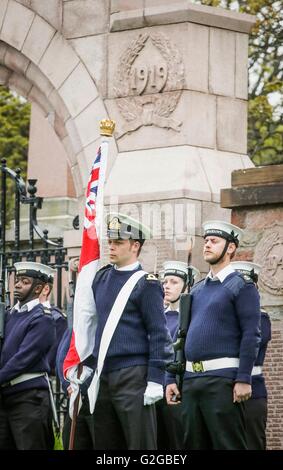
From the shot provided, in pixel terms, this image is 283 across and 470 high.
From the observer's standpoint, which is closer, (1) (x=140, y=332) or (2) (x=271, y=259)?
(1) (x=140, y=332)

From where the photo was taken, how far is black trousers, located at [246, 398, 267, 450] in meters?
12.4

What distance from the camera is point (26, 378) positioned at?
13.1 meters

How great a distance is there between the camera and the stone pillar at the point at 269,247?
47.0ft

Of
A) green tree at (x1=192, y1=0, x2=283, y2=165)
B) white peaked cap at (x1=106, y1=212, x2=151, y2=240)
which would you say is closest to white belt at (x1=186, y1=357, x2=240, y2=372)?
white peaked cap at (x1=106, y1=212, x2=151, y2=240)

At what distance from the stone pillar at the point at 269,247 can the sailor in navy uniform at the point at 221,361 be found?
2673 mm

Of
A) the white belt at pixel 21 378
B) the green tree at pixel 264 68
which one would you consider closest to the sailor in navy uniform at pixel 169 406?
→ the white belt at pixel 21 378

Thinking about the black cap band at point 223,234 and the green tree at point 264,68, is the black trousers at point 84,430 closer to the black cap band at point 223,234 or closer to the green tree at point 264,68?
the black cap band at point 223,234

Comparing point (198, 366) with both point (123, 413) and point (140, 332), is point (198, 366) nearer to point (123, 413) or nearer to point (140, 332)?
point (140, 332)

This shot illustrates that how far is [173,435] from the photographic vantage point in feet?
45.5

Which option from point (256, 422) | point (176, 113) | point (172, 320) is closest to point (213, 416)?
point (256, 422)

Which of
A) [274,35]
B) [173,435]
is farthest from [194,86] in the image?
[274,35]

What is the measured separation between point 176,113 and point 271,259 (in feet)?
7.38

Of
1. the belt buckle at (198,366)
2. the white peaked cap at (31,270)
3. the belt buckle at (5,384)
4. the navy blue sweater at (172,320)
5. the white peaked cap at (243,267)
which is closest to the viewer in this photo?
the belt buckle at (198,366)

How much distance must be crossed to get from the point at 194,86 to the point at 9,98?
46.3ft
